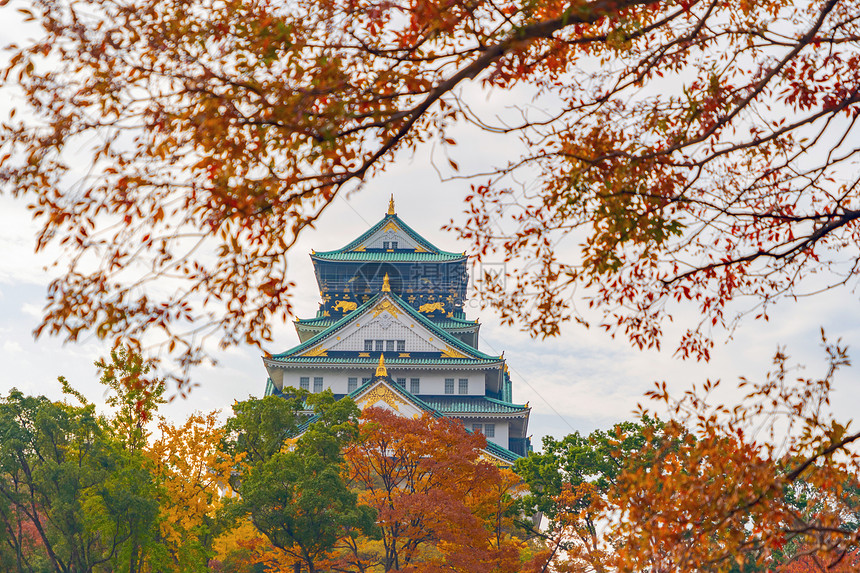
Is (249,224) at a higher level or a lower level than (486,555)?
higher

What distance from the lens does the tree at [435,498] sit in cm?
1983

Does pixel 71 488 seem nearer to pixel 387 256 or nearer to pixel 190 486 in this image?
pixel 190 486

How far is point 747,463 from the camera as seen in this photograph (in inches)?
238

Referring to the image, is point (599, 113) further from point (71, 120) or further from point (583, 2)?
point (71, 120)

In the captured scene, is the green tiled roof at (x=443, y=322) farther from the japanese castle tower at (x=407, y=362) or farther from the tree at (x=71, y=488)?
the tree at (x=71, y=488)

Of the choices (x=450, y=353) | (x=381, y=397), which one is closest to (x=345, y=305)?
(x=450, y=353)

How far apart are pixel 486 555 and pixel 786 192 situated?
46.3 ft

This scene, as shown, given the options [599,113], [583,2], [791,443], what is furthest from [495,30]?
[791,443]

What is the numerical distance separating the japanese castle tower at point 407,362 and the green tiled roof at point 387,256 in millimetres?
68

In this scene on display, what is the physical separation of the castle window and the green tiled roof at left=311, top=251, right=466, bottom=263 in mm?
8497

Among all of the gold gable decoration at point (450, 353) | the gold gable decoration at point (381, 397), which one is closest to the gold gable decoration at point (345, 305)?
the gold gable decoration at point (450, 353)

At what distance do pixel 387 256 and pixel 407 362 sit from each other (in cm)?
918

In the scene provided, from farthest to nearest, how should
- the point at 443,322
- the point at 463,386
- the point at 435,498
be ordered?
the point at 443,322, the point at 463,386, the point at 435,498

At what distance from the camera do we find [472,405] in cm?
3888
